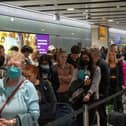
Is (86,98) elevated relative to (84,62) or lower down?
lower down

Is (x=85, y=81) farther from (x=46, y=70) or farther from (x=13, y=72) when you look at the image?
(x=13, y=72)

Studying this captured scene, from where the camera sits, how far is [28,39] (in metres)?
18.3

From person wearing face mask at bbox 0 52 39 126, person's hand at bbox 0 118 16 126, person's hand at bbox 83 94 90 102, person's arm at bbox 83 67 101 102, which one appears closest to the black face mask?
person's arm at bbox 83 67 101 102

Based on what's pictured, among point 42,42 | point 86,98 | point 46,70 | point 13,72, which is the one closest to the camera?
point 13,72

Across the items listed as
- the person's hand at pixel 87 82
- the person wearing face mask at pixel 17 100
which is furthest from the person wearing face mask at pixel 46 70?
the person wearing face mask at pixel 17 100

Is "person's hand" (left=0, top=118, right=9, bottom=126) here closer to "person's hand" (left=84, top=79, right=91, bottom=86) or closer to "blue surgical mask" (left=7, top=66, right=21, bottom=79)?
"blue surgical mask" (left=7, top=66, right=21, bottom=79)

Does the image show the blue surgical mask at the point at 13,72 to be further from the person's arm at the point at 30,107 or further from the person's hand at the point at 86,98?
A: the person's hand at the point at 86,98

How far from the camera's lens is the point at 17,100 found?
3.34 meters

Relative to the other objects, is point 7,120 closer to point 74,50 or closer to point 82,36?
point 74,50

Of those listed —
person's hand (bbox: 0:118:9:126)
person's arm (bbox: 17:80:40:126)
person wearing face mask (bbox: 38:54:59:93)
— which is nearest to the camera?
person's hand (bbox: 0:118:9:126)

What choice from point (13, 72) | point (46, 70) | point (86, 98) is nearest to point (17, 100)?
point (13, 72)

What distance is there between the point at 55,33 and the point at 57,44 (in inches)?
26.1

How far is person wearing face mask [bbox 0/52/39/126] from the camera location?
130 inches

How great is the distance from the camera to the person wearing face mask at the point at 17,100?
3.30m
